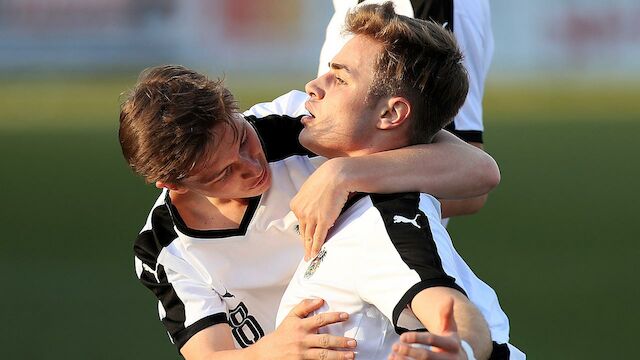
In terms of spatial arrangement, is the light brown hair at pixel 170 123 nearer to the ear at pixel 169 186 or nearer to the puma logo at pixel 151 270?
the ear at pixel 169 186

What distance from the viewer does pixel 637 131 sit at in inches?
602

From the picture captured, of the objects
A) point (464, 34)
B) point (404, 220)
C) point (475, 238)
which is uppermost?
point (464, 34)

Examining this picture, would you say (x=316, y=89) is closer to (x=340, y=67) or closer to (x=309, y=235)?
(x=340, y=67)

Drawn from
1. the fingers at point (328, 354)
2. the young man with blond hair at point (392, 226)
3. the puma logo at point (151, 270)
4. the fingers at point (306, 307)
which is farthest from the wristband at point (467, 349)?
the puma logo at point (151, 270)

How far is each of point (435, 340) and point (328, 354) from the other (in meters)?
0.48

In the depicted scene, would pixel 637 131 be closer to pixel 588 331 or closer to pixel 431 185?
pixel 588 331

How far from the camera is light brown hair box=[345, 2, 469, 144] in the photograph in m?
2.99

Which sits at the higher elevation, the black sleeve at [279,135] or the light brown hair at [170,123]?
the light brown hair at [170,123]

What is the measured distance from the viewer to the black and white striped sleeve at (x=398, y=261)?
2.49 m

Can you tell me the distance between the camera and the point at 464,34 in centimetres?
381

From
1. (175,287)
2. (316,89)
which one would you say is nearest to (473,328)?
(316,89)

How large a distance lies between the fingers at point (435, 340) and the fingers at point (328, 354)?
1.36ft

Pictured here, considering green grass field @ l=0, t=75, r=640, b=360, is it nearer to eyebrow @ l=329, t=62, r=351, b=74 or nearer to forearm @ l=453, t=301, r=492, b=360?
eyebrow @ l=329, t=62, r=351, b=74

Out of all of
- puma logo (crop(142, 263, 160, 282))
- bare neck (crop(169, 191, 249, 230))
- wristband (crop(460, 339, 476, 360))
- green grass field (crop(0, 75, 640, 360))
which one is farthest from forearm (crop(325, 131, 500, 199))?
green grass field (crop(0, 75, 640, 360))
